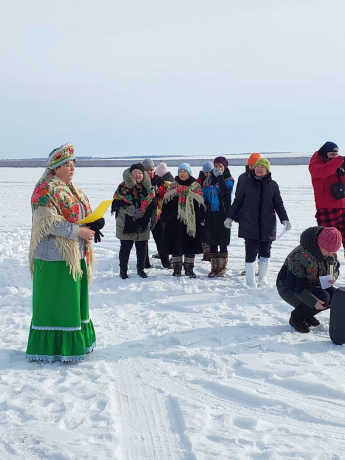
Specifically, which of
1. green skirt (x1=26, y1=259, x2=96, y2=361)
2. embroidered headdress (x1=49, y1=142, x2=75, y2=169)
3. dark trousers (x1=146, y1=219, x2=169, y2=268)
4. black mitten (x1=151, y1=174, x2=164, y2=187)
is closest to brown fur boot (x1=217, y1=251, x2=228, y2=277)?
dark trousers (x1=146, y1=219, x2=169, y2=268)

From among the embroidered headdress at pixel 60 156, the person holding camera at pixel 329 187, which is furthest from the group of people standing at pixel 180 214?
the embroidered headdress at pixel 60 156

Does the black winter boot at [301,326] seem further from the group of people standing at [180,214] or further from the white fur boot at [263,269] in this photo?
the group of people standing at [180,214]

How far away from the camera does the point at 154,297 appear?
20.7ft

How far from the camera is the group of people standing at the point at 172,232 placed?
4.09 meters

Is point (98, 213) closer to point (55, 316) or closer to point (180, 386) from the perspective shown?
point (55, 316)

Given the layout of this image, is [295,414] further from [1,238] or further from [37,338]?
[1,238]

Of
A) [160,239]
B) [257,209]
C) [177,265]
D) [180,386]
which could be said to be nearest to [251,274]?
[257,209]

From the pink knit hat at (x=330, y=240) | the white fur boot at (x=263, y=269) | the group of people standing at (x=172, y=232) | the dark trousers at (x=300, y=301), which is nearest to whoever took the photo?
the group of people standing at (x=172, y=232)

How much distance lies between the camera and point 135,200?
23.5 ft

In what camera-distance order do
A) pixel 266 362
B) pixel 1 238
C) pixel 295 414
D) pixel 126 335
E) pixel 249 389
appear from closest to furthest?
1. pixel 295 414
2. pixel 249 389
3. pixel 266 362
4. pixel 126 335
5. pixel 1 238

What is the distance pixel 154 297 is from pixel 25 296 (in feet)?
5.20

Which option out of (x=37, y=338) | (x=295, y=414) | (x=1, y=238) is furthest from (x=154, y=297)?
(x=1, y=238)

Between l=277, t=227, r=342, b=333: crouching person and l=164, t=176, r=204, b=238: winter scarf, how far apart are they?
253 centimetres

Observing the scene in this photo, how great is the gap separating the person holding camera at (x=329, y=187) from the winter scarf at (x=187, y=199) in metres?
1.71
